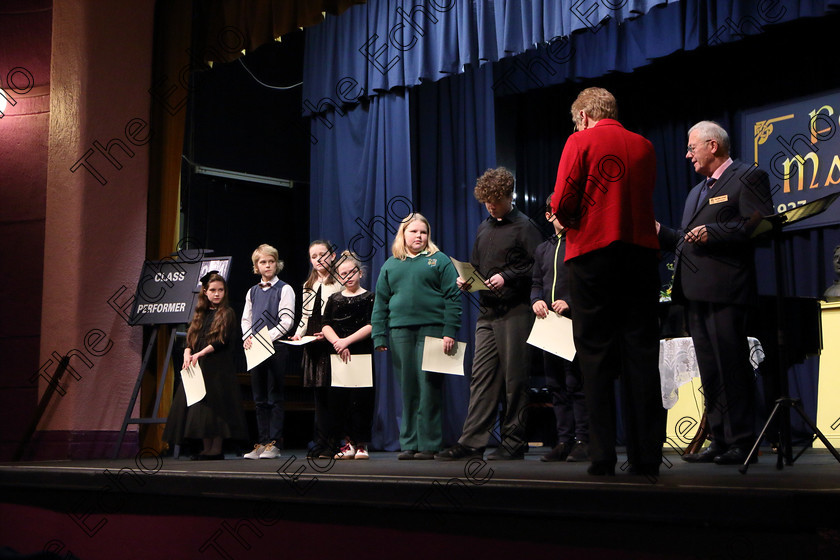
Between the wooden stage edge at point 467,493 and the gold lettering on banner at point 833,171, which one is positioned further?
the gold lettering on banner at point 833,171

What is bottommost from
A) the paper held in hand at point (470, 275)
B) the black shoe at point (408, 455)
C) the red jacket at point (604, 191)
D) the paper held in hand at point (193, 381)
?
the black shoe at point (408, 455)

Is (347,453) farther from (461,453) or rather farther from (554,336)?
(554,336)

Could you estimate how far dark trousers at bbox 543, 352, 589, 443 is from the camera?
395 centimetres

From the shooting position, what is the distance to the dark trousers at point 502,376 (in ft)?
13.2

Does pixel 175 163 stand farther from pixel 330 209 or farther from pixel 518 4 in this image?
pixel 518 4

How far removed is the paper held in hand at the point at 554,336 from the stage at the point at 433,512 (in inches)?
22.1

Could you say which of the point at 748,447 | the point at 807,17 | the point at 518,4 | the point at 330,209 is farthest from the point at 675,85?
the point at 748,447

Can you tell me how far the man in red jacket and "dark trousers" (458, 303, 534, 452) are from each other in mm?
1273

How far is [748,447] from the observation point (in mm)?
3424

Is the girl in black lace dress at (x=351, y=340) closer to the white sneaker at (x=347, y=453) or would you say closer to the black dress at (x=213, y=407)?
the white sneaker at (x=347, y=453)

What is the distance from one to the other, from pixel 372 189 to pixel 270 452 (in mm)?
2365

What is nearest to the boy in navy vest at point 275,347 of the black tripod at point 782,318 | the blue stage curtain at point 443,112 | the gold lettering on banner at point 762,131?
the blue stage curtain at point 443,112

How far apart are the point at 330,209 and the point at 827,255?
12.3 feet

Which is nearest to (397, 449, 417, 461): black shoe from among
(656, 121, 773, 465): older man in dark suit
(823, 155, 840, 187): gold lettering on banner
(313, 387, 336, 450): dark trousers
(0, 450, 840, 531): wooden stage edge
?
(313, 387, 336, 450): dark trousers
